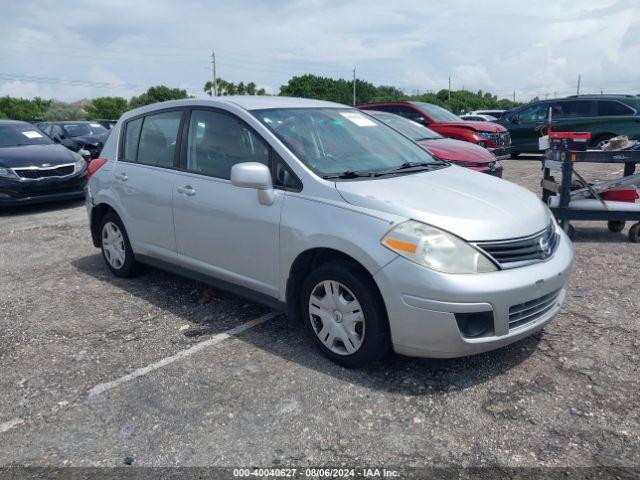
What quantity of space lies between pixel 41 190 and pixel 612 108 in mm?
12622

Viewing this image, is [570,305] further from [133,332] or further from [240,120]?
[133,332]

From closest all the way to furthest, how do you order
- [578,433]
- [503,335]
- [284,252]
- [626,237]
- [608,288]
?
[578,433]
[503,335]
[284,252]
[608,288]
[626,237]

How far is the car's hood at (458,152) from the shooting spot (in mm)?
8242

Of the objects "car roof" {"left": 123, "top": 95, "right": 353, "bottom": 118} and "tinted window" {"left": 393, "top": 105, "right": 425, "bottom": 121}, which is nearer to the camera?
"car roof" {"left": 123, "top": 95, "right": 353, "bottom": 118}

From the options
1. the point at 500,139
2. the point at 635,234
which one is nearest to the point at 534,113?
the point at 500,139

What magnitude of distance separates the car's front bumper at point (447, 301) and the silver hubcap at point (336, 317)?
0.81 feet

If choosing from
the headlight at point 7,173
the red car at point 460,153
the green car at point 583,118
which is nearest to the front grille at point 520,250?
the red car at point 460,153

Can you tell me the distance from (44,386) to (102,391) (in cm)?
39

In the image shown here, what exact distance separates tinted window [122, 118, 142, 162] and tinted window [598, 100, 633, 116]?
12194mm

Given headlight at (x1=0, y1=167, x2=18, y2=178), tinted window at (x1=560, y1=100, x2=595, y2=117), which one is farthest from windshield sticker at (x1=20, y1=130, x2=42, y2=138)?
tinted window at (x1=560, y1=100, x2=595, y2=117)

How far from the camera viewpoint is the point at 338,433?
289 cm

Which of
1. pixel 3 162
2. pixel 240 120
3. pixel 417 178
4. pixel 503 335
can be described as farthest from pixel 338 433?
pixel 3 162

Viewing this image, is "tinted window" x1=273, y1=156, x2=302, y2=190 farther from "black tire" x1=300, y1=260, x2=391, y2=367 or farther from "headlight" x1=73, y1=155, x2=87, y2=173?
"headlight" x1=73, y1=155, x2=87, y2=173

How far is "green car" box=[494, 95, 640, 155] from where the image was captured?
13.3m
